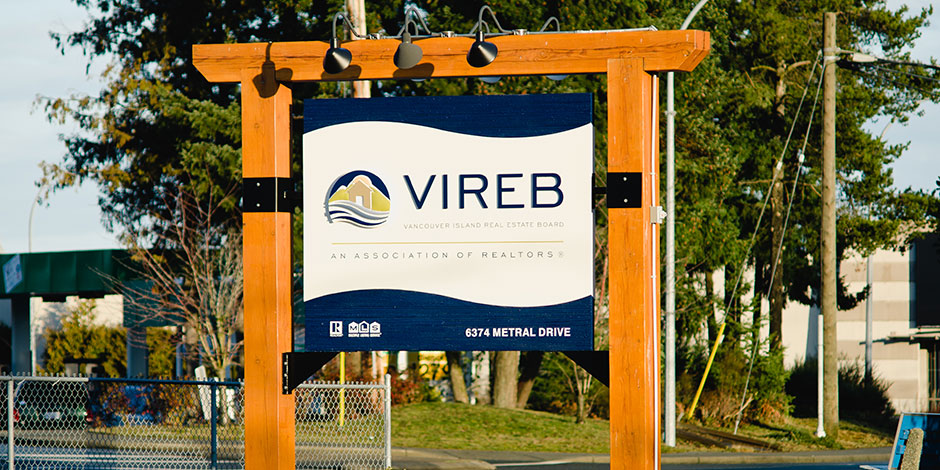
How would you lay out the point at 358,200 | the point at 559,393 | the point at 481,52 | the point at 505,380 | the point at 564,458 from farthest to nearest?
the point at 559,393 < the point at 505,380 < the point at 564,458 < the point at 358,200 < the point at 481,52

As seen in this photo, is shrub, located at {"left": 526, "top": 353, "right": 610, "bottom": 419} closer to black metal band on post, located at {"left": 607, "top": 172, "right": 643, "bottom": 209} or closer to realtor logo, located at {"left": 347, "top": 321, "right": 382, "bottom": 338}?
realtor logo, located at {"left": 347, "top": 321, "right": 382, "bottom": 338}

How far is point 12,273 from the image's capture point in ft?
96.1

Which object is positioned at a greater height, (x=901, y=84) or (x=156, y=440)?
(x=901, y=84)

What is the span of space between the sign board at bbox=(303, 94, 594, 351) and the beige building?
3991 cm

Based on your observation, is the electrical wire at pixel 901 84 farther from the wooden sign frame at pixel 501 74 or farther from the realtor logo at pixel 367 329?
the realtor logo at pixel 367 329

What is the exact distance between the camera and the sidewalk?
17734 millimetres

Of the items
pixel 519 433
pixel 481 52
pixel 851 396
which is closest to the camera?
pixel 481 52

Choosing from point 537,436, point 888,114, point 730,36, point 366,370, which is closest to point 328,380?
point 366,370

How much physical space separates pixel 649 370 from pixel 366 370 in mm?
17756

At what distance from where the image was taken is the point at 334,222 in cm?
847

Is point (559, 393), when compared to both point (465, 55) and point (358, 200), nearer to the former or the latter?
point (358, 200)

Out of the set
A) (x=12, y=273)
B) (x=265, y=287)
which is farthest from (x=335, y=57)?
(x=12, y=273)

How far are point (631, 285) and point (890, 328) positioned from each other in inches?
2024

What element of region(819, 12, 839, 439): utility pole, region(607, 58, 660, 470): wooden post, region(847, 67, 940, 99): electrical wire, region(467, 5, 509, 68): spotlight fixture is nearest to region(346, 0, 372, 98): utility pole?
region(819, 12, 839, 439): utility pole
